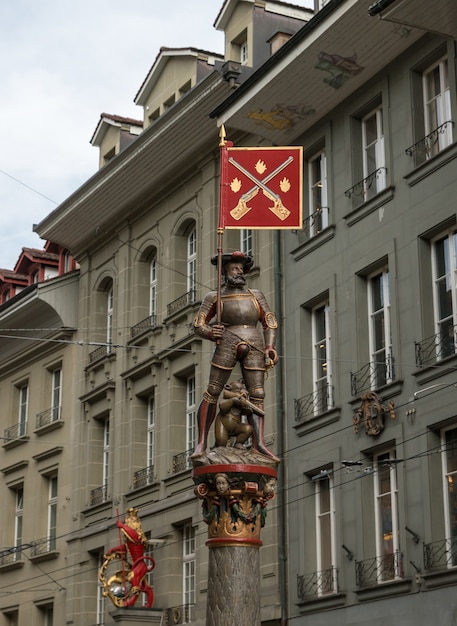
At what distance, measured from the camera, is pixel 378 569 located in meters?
24.2

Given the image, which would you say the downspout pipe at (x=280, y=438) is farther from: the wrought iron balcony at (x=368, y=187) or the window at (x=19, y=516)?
the window at (x=19, y=516)

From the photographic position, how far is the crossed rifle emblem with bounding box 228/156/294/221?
16.5 m

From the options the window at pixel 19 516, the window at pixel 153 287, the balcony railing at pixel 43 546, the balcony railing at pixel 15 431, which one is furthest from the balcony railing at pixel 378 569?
the balcony railing at pixel 15 431

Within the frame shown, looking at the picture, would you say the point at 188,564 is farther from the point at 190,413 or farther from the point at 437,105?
the point at 437,105

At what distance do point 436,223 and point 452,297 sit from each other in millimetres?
1420

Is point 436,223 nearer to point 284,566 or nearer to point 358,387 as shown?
point 358,387

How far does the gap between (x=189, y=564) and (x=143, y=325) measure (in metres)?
6.66

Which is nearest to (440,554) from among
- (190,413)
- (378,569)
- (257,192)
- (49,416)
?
(378,569)

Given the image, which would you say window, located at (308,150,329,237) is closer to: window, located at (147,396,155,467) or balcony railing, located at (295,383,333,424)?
balcony railing, located at (295,383,333,424)

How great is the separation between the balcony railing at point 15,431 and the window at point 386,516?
716 inches

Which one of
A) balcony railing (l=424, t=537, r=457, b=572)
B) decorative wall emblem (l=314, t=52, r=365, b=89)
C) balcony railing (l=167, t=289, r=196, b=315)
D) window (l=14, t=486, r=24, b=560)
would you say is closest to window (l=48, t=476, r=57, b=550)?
window (l=14, t=486, r=24, b=560)

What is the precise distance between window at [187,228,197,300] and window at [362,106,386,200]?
23.2 feet

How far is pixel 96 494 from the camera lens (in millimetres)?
36188

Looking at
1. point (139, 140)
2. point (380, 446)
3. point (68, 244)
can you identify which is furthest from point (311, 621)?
point (68, 244)
